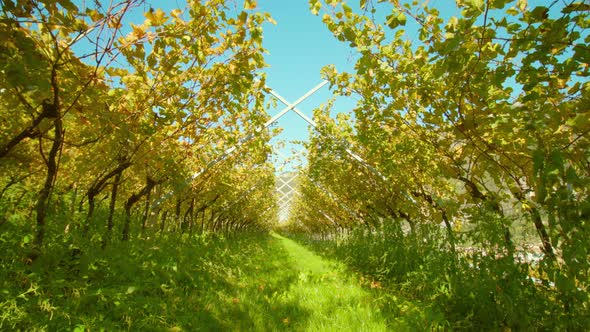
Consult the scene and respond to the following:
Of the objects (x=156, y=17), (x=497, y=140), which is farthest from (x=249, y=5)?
(x=497, y=140)

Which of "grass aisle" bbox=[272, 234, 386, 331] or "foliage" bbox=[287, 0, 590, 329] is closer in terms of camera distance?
"foliage" bbox=[287, 0, 590, 329]

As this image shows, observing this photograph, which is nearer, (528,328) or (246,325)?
(528,328)

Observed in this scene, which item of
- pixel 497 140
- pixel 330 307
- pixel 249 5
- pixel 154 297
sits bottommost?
pixel 330 307

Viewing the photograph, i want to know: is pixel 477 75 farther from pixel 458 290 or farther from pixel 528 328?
pixel 458 290

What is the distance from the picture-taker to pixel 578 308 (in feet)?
8.95

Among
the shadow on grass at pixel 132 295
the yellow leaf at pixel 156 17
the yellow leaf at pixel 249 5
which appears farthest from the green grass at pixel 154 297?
the yellow leaf at pixel 249 5

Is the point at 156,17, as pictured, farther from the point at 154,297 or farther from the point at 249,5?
the point at 154,297

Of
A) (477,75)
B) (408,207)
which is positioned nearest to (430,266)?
(408,207)

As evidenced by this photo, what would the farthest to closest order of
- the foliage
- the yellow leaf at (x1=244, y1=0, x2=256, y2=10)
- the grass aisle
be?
the grass aisle
the yellow leaf at (x1=244, y1=0, x2=256, y2=10)
the foliage

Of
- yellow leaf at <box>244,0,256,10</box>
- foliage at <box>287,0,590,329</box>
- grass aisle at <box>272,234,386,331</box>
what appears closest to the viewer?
foliage at <box>287,0,590,329</box>

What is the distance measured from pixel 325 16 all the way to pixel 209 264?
4.74 meters

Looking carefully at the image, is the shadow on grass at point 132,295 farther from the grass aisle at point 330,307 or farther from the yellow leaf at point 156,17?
the yellow leaf at point 156,17

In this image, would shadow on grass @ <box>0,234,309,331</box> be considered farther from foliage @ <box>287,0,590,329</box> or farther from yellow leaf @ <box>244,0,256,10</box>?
yellow leaf @ <box>244,0,256,10</box>

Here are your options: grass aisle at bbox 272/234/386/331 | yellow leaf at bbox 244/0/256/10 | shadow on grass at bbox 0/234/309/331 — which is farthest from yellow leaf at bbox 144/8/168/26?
grass aisle at bbox 272/234/386/331
